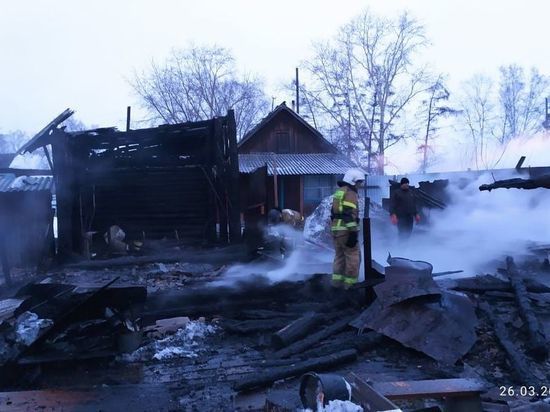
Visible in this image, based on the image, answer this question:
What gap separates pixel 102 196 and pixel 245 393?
11.5 meters

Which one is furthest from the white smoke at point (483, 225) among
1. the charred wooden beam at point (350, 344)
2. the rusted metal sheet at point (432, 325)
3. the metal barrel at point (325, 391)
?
the metal barrel at point (325, 391)

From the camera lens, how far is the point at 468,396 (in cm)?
333

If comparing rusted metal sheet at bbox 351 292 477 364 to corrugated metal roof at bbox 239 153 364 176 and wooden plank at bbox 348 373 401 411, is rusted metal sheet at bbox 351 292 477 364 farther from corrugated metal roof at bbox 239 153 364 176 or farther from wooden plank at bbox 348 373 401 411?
corrugated metal roof at bbox 239 153 364 176

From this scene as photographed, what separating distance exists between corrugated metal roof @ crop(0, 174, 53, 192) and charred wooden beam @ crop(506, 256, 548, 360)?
440 inches

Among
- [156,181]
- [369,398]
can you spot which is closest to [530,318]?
[369,398]

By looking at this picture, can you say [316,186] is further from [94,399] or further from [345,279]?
[94,399]

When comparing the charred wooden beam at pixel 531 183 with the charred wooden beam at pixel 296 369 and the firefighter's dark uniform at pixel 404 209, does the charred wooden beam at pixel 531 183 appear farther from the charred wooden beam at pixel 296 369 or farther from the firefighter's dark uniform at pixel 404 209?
the firefighter's dark uniform at pixel 404 209

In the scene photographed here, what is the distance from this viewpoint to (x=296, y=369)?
4.77 metres

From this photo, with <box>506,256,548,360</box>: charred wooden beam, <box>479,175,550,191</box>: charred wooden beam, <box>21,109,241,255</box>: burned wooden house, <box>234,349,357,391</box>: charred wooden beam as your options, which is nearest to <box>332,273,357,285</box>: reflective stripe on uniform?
<box>234,349,357,391</box>: charred wooden beam

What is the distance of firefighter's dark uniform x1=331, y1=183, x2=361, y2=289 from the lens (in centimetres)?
726

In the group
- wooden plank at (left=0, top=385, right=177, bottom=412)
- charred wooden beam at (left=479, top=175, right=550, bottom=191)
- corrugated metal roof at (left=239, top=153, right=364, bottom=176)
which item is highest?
corrugated metal roof at (left=239, top=153, right=364, bottom=176)

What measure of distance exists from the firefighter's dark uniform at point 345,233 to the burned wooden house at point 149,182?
6.66m

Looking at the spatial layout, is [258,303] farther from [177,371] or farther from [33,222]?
[33,222]

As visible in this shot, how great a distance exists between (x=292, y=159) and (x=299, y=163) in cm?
81
